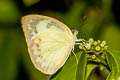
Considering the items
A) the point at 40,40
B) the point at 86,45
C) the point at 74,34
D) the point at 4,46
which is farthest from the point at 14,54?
the point at 86,45

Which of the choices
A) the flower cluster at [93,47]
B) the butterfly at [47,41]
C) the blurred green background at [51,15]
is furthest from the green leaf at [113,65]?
the blurred green background at [51,15]

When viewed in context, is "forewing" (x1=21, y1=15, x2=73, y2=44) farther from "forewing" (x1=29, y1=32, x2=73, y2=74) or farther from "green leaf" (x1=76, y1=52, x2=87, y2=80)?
"green leaf" (x1=76, y1=52, x2=87, y2=80)

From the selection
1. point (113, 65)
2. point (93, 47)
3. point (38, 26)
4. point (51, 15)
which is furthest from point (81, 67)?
point (51, 15)

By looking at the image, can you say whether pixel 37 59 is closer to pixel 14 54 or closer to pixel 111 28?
pixel 14 54

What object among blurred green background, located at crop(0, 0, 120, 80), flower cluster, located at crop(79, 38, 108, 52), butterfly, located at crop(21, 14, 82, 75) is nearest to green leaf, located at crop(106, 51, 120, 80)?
flower cluster, located at crop(79, 38, 108, 52)

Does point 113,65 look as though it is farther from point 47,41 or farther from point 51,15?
point 51,15

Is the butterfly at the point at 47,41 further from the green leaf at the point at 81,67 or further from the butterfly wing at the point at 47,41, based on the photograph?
the green leaf at the point at 81,67
